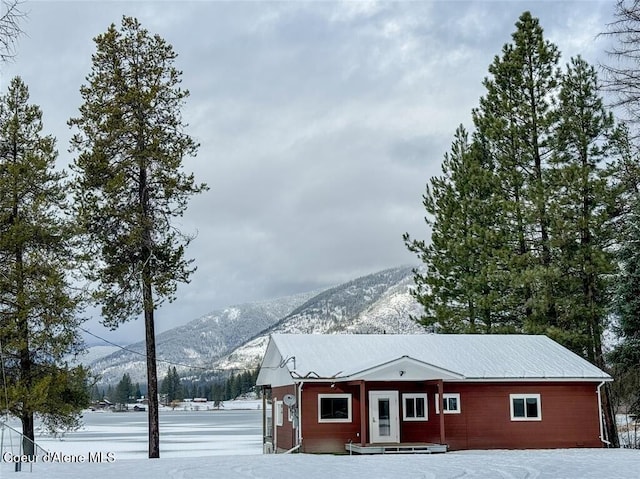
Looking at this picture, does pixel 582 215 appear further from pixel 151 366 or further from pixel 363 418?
pixel 151 366

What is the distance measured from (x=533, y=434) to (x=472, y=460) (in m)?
6.21

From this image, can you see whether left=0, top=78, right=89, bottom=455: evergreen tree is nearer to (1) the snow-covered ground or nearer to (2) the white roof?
(1) the snow-covered ground

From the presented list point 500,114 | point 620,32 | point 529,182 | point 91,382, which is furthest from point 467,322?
point 620,32

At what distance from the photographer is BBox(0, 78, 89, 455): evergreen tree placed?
22328 mm

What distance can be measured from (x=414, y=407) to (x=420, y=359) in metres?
1.70

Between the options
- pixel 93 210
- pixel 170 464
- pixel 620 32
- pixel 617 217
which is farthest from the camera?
pixel 617 217

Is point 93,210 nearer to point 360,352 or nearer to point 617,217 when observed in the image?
point 360,352

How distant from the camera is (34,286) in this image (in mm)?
22766

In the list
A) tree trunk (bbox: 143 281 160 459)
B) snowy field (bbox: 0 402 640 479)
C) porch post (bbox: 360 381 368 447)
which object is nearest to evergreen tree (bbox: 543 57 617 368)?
snowy field (bbox: 0 402 640 479)

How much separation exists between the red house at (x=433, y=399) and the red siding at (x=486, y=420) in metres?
0.03

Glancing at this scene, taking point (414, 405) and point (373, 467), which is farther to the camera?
point (414, 405)

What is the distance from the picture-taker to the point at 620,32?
12500mm

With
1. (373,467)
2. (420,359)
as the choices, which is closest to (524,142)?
(420,359)

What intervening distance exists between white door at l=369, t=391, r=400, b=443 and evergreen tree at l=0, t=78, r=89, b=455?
9.40m
